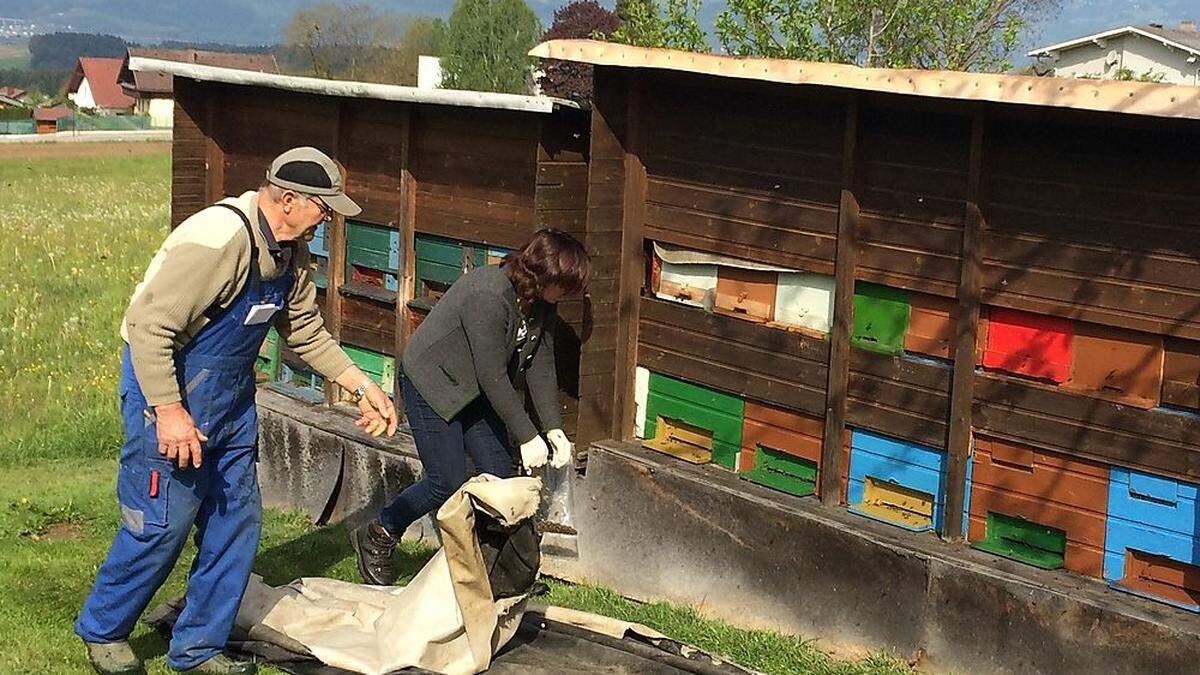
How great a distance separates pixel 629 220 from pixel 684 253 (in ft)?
1.19

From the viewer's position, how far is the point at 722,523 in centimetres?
727

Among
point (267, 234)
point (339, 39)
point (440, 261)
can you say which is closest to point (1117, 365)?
point (267, 234)

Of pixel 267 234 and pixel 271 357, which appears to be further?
pixel 271 357

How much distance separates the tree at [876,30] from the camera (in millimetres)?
31156

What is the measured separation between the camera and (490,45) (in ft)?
262

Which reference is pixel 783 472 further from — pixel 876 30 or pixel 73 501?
pixel 876 30

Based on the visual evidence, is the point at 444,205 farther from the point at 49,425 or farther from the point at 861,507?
the point at 49,425

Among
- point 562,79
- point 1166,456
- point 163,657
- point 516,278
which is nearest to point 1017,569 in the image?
point 1166,456

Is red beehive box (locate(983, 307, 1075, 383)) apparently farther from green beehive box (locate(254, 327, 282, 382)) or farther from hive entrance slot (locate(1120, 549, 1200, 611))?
green beehive box (locate(254, 327, 282, 382))

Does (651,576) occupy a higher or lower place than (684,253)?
lower

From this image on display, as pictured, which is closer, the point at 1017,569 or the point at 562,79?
the point at 1017,569

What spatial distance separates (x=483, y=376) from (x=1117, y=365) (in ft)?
9.11

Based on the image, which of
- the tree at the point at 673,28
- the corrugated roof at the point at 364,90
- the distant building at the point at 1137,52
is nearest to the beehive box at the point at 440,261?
the corrugated roof at the point at 364,90

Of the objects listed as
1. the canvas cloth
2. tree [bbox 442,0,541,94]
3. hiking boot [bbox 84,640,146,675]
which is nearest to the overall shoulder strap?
the canvas cloth
